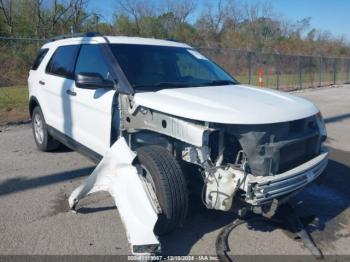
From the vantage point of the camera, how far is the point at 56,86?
550cm

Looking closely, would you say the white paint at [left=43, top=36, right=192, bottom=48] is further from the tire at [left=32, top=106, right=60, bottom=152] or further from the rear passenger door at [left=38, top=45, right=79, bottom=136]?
the tire at [left=32, top=106, right=60, bottom=152]

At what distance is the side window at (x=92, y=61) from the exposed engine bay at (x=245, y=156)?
1.02m

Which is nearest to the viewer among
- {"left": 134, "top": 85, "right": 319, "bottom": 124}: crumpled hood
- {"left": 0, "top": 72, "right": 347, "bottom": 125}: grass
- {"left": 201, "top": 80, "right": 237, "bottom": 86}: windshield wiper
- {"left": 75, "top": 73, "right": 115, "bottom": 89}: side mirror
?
{"left": 134, "top": 85, "right": 319, "bottom": 124}: crumpled hood

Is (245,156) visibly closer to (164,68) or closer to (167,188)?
(167,188)

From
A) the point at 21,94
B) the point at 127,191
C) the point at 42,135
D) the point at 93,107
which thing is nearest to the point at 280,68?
the point at 21,94

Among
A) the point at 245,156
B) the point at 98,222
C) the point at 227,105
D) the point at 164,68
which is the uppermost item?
the point at 164,68

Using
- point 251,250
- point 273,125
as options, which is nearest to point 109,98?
point 273,125

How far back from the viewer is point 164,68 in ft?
15.5

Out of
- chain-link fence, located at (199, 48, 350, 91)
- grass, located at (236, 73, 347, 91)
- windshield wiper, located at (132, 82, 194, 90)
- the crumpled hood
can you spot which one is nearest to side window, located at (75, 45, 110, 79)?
windshield wiper, located at (132, 82, 194, 90)

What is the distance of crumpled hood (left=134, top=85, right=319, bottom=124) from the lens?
329 centimetres

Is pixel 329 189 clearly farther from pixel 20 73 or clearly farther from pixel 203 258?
pixel 20 73

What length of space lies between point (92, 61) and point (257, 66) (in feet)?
53.5

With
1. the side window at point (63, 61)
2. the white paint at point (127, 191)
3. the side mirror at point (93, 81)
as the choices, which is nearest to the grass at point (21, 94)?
the side window at point (63, 61)

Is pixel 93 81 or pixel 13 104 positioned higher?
pixel 93 81
